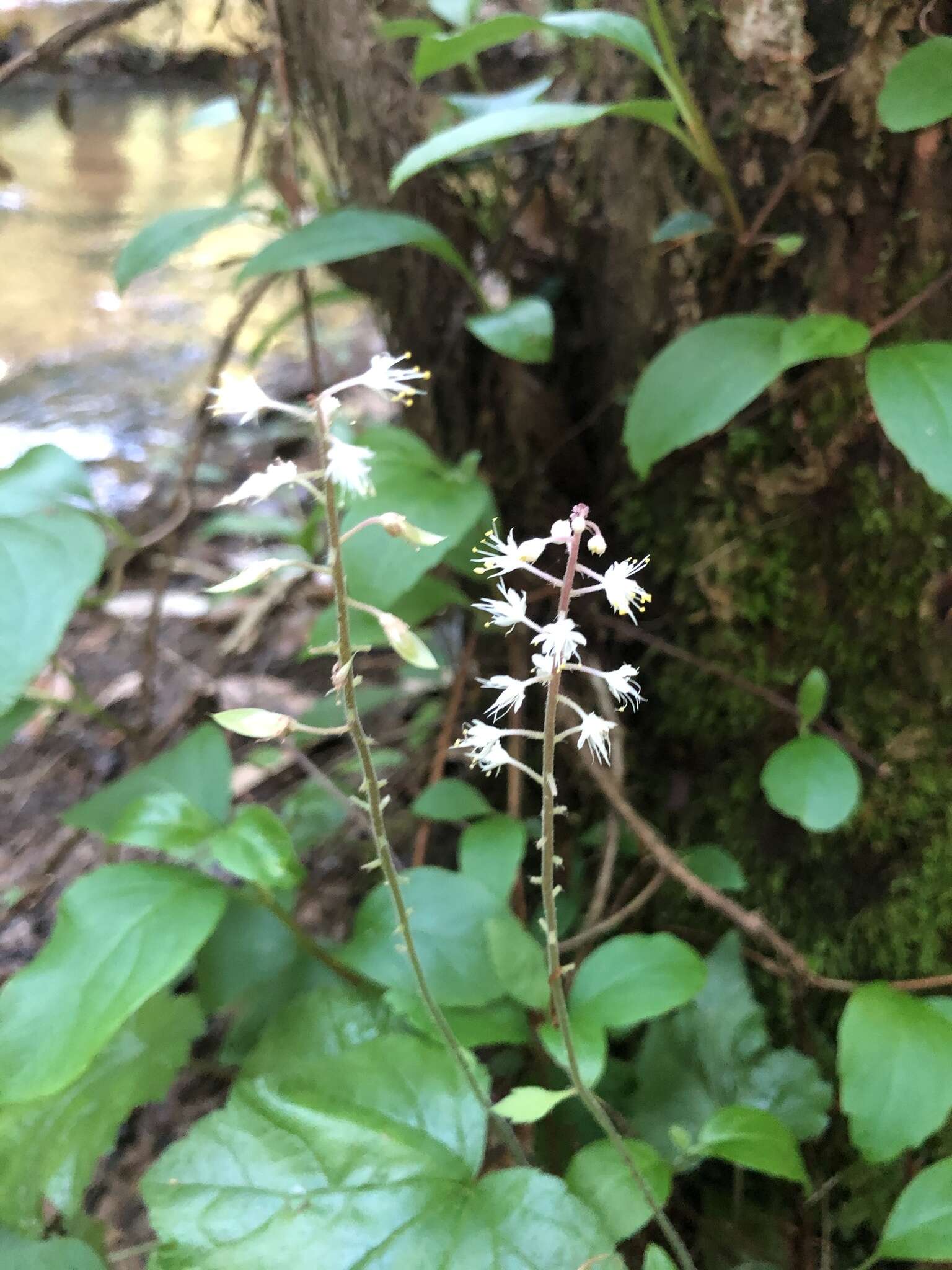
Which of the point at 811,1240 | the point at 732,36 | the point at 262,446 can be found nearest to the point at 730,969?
the point at 811,1240

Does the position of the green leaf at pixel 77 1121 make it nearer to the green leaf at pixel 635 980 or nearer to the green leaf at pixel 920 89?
the green leaf at pixel 635 980

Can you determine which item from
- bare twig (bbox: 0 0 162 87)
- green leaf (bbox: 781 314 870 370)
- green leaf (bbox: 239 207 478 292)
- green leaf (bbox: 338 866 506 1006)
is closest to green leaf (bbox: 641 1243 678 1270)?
green leaf (bbox: 338 866 506 1006)

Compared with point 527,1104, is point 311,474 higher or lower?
higher

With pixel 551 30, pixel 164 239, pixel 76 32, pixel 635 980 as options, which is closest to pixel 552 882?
pixel 635 980

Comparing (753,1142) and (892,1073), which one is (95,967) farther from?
(892,1073)

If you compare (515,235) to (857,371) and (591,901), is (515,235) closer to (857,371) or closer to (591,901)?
(857,371)

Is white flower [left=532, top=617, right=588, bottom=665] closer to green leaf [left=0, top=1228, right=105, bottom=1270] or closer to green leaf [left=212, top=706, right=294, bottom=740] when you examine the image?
green leaf [left=212, top=706, right=294, bottom=740]
